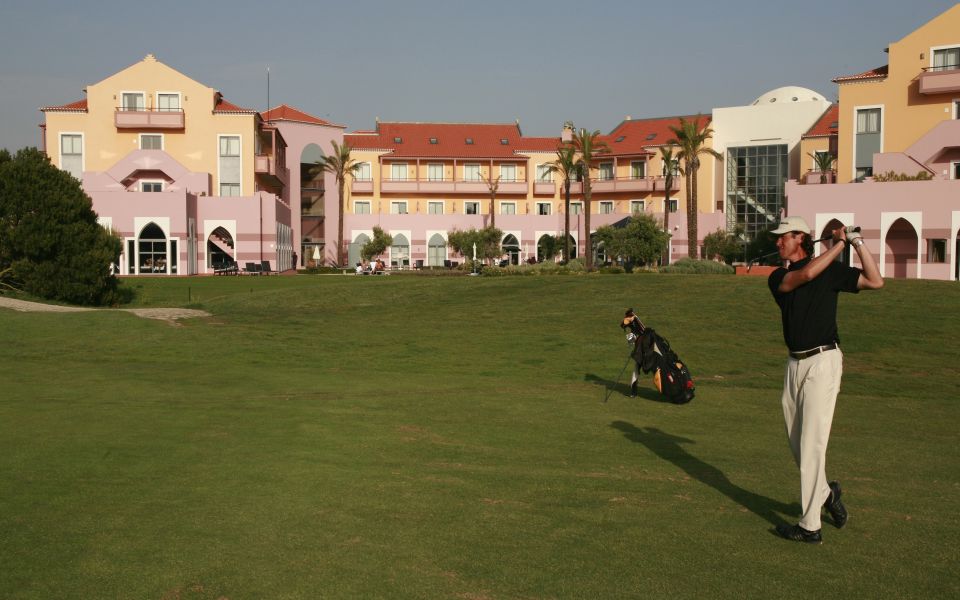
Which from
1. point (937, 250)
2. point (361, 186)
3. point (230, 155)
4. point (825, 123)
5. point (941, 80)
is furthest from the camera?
point (361, 186)

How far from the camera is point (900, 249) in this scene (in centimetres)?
4878

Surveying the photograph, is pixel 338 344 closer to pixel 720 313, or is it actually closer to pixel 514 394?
pixel 514 394

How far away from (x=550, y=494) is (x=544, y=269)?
133 feet

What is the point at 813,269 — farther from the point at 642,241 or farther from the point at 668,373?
the point at 642,241

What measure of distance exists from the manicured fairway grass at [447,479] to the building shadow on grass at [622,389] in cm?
11

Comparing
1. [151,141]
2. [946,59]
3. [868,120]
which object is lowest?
[868,120]

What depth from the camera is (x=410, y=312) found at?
30734mm

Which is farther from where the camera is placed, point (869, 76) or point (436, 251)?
point (436, 251)

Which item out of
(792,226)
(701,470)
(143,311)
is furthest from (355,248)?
(792,226)

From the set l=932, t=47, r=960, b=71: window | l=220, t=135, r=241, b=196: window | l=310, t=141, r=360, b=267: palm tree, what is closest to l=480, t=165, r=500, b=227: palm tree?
l=310, t=141, r=360, b=267: palm tree

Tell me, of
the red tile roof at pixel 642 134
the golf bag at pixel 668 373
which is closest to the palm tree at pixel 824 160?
the red tile roof at pixel 642 134

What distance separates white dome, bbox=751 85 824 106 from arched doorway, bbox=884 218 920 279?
108 ft

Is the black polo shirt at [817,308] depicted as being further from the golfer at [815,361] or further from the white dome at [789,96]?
the white dome at [789,96]

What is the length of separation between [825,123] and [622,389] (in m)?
66.0
